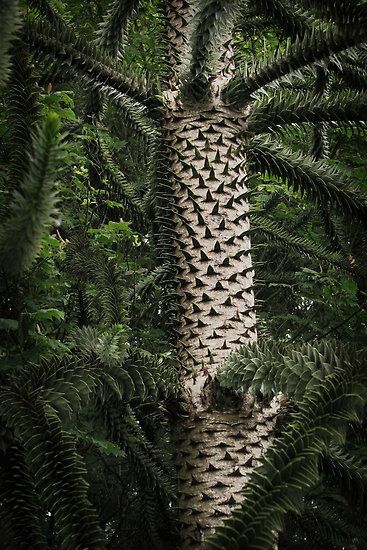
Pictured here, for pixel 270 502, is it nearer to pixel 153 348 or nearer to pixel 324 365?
pixel 324 365

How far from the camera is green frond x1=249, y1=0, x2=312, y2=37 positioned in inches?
126

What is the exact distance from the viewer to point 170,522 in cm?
320

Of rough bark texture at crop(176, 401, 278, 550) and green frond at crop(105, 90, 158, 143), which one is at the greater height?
green frond at crop(105, 90, 158, 143)

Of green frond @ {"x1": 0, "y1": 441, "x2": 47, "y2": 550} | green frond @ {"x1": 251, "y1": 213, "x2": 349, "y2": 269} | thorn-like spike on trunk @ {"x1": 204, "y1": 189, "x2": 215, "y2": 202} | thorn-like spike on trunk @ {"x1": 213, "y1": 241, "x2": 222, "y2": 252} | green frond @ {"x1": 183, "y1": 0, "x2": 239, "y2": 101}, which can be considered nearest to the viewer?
green frond @ {"x1": 0, "y1": 441, "x2": 47, "y2": 550}

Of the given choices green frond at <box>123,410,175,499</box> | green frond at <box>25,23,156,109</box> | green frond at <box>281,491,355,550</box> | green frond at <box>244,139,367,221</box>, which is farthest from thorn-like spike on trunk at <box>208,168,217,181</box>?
green frond at <box>281,491,355,550</box>

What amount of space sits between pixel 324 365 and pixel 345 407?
306 mm

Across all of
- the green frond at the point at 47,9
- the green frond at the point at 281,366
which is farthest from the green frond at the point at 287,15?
the green frond at the point at 281,366

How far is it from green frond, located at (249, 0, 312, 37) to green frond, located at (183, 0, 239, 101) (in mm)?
668

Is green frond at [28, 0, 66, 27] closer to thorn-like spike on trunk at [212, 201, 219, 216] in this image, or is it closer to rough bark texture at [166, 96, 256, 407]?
rough bark texture at [166, 96, 256, 407]

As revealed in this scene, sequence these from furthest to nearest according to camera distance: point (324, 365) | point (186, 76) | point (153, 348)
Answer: point (153, 348)
point (186, 76)
point (324, 365)

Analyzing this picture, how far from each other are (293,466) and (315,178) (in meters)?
1.63

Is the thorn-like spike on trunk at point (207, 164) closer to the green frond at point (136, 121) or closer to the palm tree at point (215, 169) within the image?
the palm tree at point (215, 169)

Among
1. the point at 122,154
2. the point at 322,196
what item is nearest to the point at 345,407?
the point at 322,196

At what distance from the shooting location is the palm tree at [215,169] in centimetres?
226
